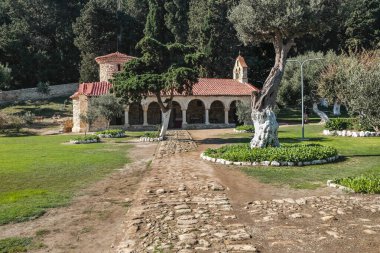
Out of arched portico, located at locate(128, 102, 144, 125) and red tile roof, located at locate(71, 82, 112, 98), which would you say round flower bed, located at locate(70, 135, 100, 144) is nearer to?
red tile roof, located at locate(71, 82, 112, 98)

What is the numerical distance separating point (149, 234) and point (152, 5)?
56.2 m

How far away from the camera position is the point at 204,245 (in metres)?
6.64

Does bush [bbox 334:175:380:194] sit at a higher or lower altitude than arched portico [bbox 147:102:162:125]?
lower

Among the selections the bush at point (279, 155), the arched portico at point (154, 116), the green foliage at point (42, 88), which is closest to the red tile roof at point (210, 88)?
the arched portico at point (154, 116)

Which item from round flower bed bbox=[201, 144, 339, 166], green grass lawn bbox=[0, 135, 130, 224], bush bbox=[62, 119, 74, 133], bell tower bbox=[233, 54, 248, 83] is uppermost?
bell tower bbox=[233, 54, 248, 83]

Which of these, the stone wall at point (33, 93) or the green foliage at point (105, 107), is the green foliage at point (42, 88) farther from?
the green foliage at point (105, 107)

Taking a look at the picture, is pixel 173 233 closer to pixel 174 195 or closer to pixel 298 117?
pixel 174 195

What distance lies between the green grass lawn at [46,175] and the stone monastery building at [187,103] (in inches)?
721

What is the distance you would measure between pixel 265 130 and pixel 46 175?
33.1 ft

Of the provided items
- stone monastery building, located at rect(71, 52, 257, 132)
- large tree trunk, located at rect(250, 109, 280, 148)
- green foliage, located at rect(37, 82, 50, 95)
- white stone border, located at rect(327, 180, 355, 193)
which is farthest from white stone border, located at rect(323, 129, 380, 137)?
green foliage, located at rect(37, 82, 50, 95)

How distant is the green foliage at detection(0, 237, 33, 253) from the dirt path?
243 millimetres

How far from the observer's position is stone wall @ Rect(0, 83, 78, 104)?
54656mm

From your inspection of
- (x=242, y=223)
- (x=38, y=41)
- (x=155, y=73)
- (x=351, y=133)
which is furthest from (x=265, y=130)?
(x=38, y=41)

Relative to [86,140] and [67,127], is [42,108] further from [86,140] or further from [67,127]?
[86,140]
